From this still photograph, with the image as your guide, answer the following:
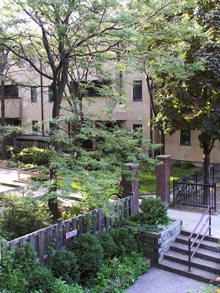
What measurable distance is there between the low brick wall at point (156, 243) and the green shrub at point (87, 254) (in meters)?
1.91

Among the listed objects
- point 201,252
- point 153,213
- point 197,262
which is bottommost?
point 197,262

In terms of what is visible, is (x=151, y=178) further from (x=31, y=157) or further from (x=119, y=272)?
(x=119, y=272)

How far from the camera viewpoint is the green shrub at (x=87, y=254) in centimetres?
819

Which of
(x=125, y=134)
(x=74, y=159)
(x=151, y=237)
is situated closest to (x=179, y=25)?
(x=125, y=134)

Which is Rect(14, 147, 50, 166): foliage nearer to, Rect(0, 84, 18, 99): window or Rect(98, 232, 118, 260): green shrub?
Rect(0, 84, 18, 99): window

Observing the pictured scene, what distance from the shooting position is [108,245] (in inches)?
356

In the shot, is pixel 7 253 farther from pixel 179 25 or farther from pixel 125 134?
pixel 179 25

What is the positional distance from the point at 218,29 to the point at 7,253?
10.7 metres

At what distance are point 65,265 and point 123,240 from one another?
2312 millimetres

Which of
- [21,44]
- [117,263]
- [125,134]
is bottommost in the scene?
[117,263]

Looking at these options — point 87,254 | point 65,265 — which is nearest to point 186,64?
point 87,254

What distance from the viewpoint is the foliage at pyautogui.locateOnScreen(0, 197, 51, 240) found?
340 inches

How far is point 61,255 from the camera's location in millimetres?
7852

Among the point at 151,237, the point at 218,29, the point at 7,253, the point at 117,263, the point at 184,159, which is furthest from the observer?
the point at 184,159
